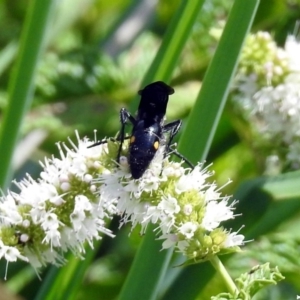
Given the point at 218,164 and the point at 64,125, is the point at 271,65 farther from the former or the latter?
the point at 64,125

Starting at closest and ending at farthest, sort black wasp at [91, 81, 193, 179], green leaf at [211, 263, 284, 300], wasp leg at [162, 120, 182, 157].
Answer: green leaf at [211, 263, 284, 300]
black wasp at [91, 81, 193, 179]
wasp leg at [162, 120, 182, 157]

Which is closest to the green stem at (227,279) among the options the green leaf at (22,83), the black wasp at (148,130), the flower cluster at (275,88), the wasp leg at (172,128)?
the black wasp at (148,130)

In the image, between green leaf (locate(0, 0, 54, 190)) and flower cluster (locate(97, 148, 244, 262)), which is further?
green leaf (locate(0, 0, 54, 190))

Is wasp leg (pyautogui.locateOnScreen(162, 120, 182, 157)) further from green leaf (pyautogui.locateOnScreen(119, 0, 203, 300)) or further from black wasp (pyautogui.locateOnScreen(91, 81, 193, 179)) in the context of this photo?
green leaf (pyautogui.locateOnScreen(119, 0, 203, 300))

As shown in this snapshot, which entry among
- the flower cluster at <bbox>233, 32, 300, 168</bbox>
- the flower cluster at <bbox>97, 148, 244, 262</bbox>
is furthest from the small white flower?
the flower cluster at <bbox>233, 32, 300, 168</bbox>

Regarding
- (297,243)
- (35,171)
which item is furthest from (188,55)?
(297,243)

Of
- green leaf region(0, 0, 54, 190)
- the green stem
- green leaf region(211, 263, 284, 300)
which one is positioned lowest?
green leaf region(211, 263, 284, 300)

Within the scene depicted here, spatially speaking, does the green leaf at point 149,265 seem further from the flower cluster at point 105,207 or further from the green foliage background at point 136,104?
the flower cluster at point 105,207

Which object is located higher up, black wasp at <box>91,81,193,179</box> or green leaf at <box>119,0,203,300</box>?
black wasp at <box>91,81,193,179</box>
